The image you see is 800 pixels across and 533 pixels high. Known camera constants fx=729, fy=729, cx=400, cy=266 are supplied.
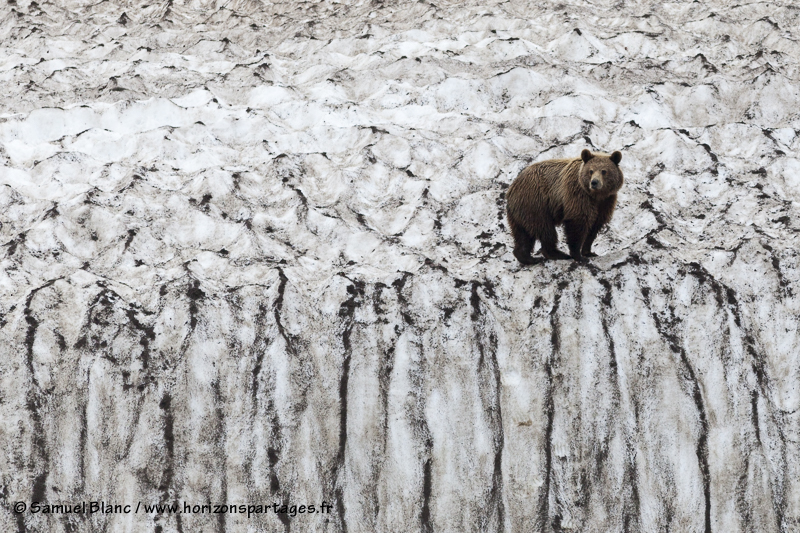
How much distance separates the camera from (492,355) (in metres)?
6.99

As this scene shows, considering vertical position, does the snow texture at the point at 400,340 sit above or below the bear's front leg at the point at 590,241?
below

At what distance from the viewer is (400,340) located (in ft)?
23.1

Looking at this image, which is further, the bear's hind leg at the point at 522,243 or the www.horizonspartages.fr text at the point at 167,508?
the bear's hind leg at the point at 522,243

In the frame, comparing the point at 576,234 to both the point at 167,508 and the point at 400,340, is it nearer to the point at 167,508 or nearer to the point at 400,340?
the point at 400,340

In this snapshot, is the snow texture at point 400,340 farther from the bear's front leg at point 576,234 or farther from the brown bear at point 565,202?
the brown bear at point 565,202

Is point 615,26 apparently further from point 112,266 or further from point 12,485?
point 12,485

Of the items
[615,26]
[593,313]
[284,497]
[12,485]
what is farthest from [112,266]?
[615,26]

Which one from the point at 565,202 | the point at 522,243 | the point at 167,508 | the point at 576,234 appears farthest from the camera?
the point at 522,243

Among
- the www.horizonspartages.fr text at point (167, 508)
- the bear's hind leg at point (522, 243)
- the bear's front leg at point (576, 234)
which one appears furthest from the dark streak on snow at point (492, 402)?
the www.horizonspartages.fr text at point (167, 508)

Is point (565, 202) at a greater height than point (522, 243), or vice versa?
point (565, 202)

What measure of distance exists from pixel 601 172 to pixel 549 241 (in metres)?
0.95

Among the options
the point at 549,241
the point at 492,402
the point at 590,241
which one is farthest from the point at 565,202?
the point at 492,402

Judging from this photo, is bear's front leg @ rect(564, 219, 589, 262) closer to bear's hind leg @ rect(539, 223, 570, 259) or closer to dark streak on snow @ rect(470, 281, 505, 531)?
bear's hind leg @ rect(539, 223, 570, 259)

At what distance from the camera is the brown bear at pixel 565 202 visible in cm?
659
